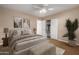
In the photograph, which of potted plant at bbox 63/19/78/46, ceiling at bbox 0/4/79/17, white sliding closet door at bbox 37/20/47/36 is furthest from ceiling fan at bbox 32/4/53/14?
potted plant at bbox 63/19/78/46

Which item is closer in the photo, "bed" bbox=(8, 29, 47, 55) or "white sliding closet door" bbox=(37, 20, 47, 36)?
"bed" bbox=(8, 29, 47, 55)

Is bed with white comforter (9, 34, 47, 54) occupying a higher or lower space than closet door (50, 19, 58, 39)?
lower

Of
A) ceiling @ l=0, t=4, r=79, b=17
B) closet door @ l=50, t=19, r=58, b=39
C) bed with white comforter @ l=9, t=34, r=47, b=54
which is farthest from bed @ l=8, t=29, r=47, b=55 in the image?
ceiling @ l=0, t=4, r=79, b=17

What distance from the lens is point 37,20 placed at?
174cm

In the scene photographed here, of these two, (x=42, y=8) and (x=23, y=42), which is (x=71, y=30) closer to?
(x=42, y=8)

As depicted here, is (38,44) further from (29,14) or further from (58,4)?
(58,4)

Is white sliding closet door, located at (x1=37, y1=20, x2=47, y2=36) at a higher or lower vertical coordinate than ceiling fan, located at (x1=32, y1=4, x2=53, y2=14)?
lower

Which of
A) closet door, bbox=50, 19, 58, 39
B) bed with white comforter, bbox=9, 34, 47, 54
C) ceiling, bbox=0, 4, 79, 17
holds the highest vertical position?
ceiling, bbox=0, 4, 79, 17

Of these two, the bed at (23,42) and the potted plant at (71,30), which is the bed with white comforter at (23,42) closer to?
the bed at (23,42)

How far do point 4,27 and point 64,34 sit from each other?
1.07m

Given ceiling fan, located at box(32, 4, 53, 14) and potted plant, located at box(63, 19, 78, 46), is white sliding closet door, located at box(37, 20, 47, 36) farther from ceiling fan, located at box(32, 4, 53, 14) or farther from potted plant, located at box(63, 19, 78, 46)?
potted plant, located at box(63, 19, 78, 46)

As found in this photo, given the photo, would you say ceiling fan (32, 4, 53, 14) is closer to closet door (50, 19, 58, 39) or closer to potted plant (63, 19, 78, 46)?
closet door (50, 19, 58, 39)

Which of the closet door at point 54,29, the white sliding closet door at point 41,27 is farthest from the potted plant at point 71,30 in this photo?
the white sliding closet door at point 41,27

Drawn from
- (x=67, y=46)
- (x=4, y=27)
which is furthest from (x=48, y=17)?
(x=4, y=27)
